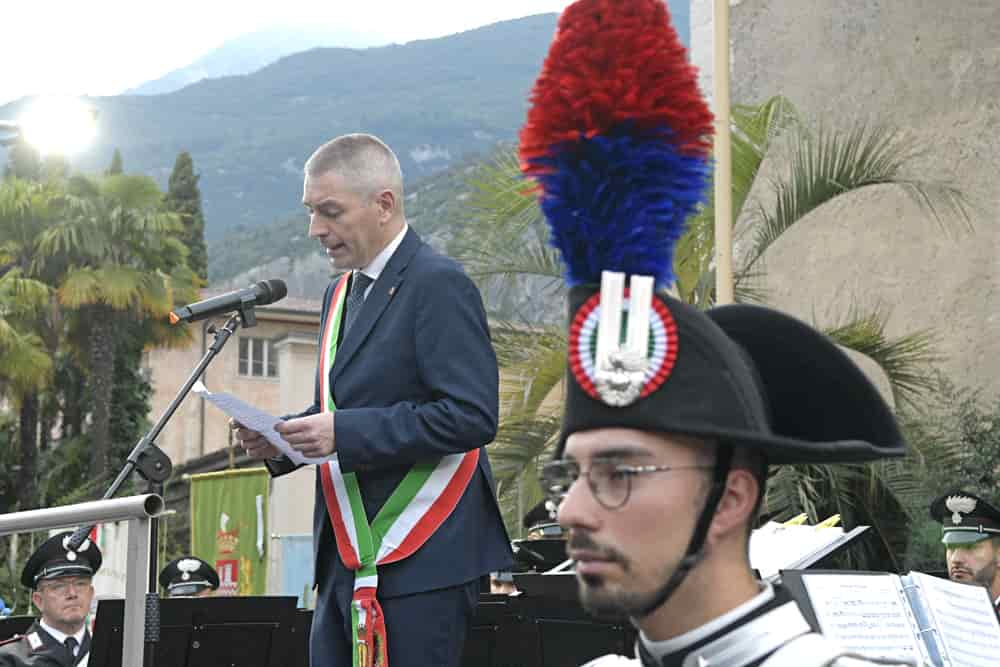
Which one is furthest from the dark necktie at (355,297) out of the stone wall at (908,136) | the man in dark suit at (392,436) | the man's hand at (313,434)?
the stone wall at (908,136)

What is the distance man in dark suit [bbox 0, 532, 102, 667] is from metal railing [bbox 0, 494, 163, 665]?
4436mm

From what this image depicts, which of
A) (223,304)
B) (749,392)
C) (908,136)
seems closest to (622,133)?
(749,392)

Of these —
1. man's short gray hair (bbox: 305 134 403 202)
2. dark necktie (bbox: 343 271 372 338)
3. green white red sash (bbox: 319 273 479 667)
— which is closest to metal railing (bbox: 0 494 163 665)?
green white red sash (bbox: 319 273 479 667)

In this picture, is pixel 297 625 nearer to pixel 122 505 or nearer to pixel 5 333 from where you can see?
pixel 122 505

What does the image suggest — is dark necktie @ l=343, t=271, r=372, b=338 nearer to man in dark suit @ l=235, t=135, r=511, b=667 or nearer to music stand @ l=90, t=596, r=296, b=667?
man in dark suit @ l=235, t=135, r=511, b=667

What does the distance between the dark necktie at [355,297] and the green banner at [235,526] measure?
51.7 feet

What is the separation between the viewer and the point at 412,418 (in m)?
4.43

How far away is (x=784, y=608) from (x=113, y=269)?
32165 millimetres

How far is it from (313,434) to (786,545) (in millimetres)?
1572

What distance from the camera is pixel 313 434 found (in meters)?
4.42

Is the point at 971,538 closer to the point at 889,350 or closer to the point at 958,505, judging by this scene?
the point at 958,505

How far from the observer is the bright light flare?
2098 cm

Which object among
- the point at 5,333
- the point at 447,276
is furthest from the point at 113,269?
the point at 447,276

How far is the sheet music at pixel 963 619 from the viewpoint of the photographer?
499cm
